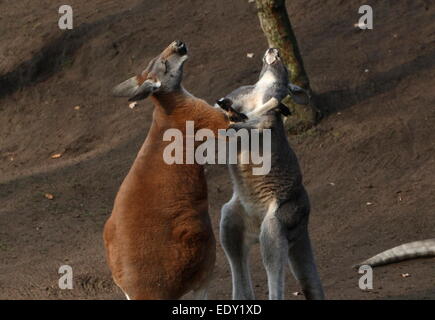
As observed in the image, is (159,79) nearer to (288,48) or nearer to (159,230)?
(159,230)

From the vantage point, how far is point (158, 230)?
6.46m

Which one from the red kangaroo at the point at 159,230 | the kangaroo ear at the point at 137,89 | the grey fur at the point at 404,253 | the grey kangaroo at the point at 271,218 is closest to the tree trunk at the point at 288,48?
the grey fur at the point at 404,253

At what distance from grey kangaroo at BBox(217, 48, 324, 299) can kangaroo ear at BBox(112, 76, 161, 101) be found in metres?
0.61

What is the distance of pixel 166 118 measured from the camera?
6699mm

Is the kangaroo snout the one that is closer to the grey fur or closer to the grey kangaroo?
the grey kangaroo

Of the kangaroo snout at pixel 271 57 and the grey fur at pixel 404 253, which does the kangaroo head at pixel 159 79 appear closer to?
the kangaroo snout at pixel 271 57

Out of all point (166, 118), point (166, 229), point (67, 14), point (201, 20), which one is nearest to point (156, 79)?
point (166, 118)

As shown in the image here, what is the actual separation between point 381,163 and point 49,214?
406cm

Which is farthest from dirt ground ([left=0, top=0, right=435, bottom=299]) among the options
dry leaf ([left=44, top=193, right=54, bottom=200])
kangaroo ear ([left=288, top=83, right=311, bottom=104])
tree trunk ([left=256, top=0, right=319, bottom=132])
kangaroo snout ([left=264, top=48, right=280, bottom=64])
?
kangaroo snout ([left=264, top=48, right=280, bottom=64])

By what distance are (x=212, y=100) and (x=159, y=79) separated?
6400 mm

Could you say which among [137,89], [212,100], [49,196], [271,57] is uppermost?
[212,100]

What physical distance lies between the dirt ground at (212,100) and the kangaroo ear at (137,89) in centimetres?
261

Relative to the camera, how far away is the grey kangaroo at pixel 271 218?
6961mm

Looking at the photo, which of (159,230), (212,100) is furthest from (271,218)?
(212,100)
